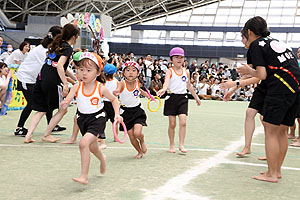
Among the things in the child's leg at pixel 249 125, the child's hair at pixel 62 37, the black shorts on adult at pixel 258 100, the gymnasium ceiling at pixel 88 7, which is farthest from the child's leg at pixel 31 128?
the gymnasium ceiling at pixel 88 7

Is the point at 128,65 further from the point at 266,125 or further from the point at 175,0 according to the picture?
the point at 175,0

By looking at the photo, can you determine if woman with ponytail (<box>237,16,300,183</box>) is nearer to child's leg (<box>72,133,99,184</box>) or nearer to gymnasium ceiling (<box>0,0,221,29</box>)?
child's leg (<box>72,133,99,184</box>)

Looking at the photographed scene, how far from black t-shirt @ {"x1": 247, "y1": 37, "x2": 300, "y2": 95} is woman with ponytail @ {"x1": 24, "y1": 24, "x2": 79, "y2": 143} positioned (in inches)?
113

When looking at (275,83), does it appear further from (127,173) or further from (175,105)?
(175,105)

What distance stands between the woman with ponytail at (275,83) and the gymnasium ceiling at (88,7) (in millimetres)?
39764

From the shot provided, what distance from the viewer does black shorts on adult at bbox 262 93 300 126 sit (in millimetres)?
3998

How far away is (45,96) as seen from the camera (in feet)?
20.0

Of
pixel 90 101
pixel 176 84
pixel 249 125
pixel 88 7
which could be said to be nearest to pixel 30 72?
pixel 176 84

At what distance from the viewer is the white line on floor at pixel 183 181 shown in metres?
3.44

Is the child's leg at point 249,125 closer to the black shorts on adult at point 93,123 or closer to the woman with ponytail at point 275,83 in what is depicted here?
the woman with ponytail at point 275,83

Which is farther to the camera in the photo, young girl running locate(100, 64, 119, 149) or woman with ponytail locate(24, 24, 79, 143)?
young girl running locate(100, 64, 119, 149)

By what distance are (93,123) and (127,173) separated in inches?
27.4

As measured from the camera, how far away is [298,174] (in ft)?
14.9

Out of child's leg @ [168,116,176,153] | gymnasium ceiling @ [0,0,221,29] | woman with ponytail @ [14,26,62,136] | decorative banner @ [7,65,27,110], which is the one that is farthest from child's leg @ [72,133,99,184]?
gymnasium ceiling @ [0,0,221,29]
